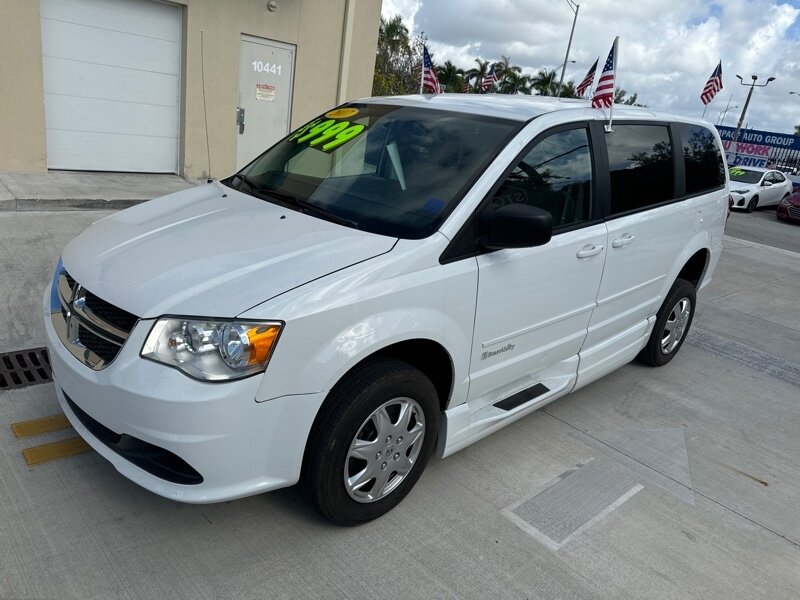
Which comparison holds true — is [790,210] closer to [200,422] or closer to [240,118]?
[240,118]

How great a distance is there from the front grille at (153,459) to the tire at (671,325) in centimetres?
360

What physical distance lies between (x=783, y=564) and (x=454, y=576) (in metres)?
1.59

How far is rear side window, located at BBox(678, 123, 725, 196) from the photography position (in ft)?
15.3

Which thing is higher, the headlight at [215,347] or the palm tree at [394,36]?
the palm tree at [394,36]

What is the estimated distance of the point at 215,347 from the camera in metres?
2.32

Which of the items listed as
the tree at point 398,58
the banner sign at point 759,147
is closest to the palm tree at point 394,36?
the tree at point 398,58

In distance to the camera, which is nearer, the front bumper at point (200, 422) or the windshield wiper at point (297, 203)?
the front bumper at point (200, 422)

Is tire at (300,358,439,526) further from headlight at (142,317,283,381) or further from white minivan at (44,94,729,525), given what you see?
headlight at (142,317,283,381)

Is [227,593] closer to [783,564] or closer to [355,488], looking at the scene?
[355,488]

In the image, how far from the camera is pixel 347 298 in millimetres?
2480

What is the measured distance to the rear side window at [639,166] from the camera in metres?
3.88

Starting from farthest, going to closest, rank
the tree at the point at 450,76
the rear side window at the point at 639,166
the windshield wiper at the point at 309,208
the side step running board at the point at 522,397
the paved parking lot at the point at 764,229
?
1. the tree at the point at 450,76
2. the paved parking lot at the point at 764,229
3. the rear side window at the point at 639,166
4. the side step running board at the point at 522,397
5. the windshield wiper at the point at 309,208

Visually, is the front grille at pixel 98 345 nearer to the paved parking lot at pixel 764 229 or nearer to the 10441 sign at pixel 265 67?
the 10441 sign at pixel 265 67

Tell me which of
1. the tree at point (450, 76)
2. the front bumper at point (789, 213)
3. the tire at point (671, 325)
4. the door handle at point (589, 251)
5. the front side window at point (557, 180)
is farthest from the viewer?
the tree at point (450, 76)
